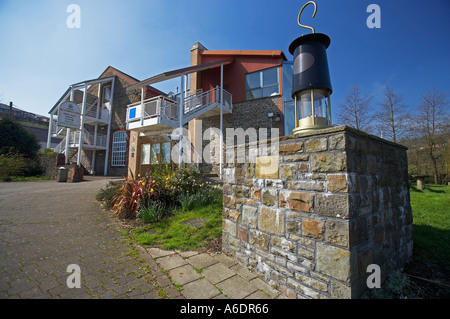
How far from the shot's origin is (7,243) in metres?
2.86

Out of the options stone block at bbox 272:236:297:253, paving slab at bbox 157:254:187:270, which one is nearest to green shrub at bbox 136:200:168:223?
paving slab at bbox 157:254:187:270

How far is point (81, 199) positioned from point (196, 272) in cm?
497

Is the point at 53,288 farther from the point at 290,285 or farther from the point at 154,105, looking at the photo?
the point at 154,105

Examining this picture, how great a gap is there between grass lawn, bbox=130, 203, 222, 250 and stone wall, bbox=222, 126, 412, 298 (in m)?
0.81

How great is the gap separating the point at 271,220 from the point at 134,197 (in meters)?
3.55

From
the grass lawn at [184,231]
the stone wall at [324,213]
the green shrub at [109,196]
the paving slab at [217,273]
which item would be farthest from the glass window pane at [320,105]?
the green shrub at [109,196]

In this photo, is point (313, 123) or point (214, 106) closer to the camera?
point (313, 123)

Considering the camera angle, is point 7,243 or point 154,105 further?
point 154,105

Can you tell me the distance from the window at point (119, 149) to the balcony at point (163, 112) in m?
4.32

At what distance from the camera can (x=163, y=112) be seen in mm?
8898

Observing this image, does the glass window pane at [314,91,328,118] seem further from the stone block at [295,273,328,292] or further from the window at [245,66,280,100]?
the window at [245,66,280,100]

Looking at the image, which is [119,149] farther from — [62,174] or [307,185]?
[307,185]

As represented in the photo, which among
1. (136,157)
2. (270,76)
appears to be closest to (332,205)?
(136,157)
